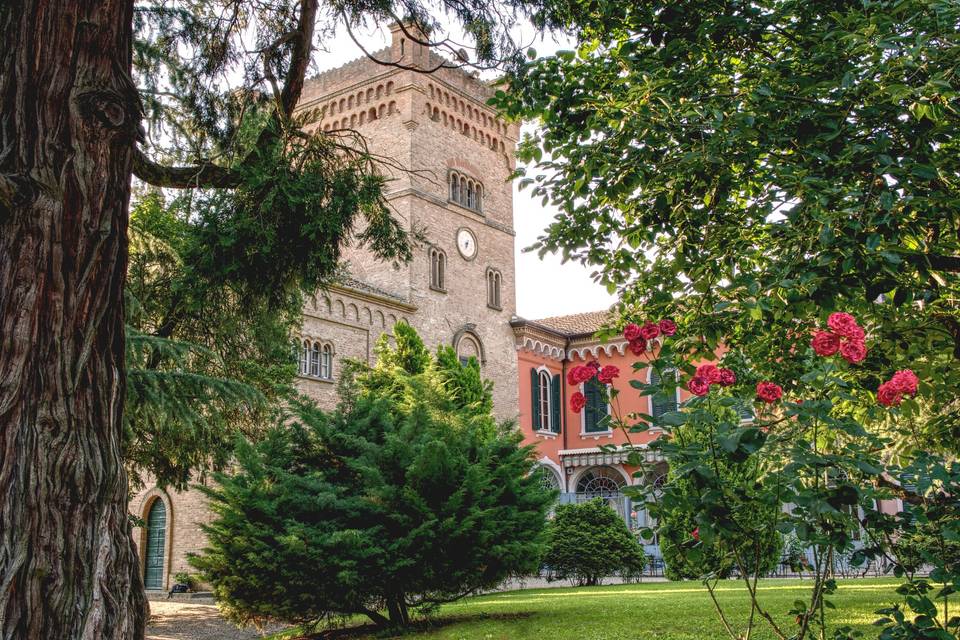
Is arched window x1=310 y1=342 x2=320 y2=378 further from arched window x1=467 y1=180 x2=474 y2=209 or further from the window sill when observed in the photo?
the window sill

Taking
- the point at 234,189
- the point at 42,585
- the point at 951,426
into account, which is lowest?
the point at 42,585

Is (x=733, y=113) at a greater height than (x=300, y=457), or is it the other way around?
(x=733, y=113)

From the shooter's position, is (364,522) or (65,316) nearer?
(65,316)

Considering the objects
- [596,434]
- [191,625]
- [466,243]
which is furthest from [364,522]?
[596,434]

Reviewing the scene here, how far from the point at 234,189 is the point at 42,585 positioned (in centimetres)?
361

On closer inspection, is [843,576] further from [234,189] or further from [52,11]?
[52,11]

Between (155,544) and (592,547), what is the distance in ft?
34.6

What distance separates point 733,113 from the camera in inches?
222

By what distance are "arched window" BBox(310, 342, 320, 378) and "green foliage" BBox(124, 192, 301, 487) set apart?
249 inches

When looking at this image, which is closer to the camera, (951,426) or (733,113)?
(733,113)

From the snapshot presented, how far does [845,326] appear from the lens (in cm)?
419

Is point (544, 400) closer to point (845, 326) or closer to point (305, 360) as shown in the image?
point (305, 360)

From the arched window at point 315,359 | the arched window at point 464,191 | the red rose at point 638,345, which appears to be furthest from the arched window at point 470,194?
the red rose at point 638,345

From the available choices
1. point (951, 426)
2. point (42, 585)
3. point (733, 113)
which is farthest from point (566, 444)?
point (42, 585)
